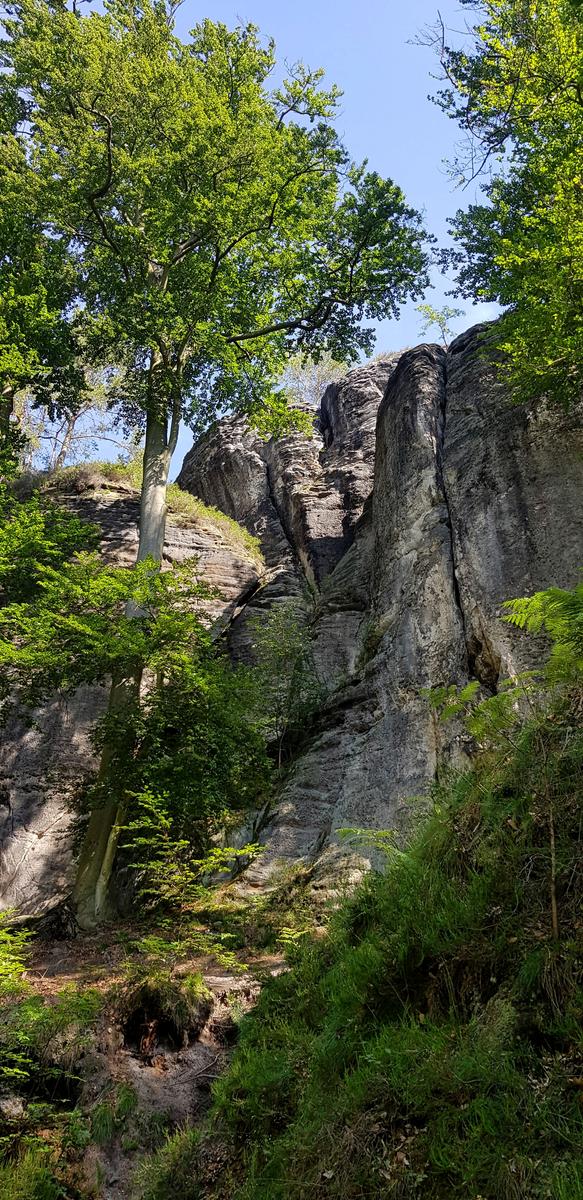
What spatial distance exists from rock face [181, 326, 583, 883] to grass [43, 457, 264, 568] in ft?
13.8

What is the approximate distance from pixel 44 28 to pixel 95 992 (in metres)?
19.6

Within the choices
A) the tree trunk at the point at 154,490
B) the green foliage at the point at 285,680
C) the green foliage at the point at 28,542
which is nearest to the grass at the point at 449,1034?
the green foliage at the point at 285,680

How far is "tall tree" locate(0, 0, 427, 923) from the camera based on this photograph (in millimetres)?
15352

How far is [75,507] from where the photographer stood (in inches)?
744

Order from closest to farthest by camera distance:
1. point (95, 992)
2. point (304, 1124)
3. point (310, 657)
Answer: point (304, 1124) → point (95, 992) → point (310, 657)

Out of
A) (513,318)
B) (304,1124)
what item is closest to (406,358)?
(513,318)

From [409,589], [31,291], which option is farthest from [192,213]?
[409,589]

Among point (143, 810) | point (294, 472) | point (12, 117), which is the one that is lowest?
point (143, 810)

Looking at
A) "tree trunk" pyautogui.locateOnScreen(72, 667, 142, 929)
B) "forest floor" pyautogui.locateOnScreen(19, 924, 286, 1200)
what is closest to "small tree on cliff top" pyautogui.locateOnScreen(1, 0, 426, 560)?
"tree trunk" pyautogui.locateOnScreen(72, 667, 142, 929)

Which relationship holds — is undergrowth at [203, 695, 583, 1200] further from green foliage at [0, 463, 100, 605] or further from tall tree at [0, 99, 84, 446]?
tall tree at [0, 99, 84, 446]

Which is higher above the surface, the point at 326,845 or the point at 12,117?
the point at 12,117

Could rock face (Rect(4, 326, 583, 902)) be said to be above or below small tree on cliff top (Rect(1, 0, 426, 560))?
below

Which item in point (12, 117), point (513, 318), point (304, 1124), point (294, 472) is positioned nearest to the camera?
point (304, 1124)

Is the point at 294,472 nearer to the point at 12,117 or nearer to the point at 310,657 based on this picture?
the point at 310,657
